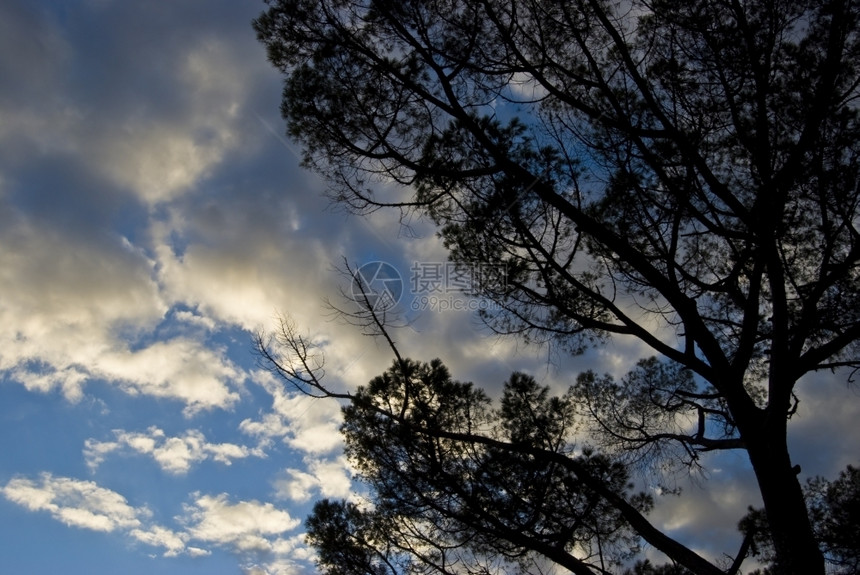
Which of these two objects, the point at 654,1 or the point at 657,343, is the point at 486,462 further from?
the point at 654,1

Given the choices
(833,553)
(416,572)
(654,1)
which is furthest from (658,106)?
(416,572)

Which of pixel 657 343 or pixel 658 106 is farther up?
pixel 658 106

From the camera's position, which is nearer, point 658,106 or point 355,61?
point 658,106

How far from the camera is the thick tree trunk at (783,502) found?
376 cm

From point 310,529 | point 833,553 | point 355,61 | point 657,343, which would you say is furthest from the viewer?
point 310,529

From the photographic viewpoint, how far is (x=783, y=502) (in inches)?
155

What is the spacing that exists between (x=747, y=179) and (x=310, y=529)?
5286mm

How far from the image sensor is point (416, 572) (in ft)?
16.9

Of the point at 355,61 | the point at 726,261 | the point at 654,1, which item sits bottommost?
the point at 726,261

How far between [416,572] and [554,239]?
3.11 meters

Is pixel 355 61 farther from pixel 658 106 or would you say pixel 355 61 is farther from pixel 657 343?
pixel 657 343

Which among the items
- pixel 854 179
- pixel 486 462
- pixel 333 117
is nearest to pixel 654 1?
Result: pixel 854 179

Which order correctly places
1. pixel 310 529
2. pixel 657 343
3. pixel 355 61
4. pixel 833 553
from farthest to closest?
pixel 310 529 → pixel 355 61 → pixel 833 553 → pixel 657 343

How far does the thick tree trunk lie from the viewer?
3760 mm
